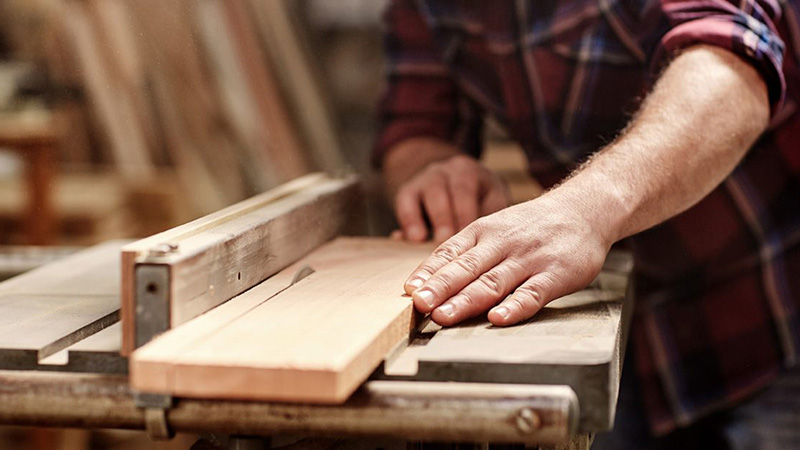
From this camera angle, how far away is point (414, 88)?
209 centimetres

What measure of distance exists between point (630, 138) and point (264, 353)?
659mm

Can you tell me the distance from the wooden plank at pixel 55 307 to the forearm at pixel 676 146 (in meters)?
0.59

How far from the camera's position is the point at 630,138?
1.30 m

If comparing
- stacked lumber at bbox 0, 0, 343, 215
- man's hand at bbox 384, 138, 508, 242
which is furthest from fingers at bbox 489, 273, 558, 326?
stacked lumber at bbox 0, 0, 343, 215

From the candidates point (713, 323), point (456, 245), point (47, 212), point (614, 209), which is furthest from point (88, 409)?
point (47, 212)

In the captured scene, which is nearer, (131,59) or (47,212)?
(47,212)

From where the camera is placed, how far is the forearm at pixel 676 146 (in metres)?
1.21

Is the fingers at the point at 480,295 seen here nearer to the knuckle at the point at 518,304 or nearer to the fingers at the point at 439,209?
the knuckle at the point at 518,304

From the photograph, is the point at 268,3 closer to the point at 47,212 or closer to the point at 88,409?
the point at 47,212

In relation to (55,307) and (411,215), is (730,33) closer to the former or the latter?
(411,215)

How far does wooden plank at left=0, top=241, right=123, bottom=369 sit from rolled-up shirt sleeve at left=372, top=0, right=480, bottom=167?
2.44 ft

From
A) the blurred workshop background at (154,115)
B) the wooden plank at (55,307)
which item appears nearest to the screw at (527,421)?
the wooden plank at (55,307)

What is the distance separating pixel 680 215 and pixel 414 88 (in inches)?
24.9

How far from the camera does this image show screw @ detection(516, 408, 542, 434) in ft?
2.87
